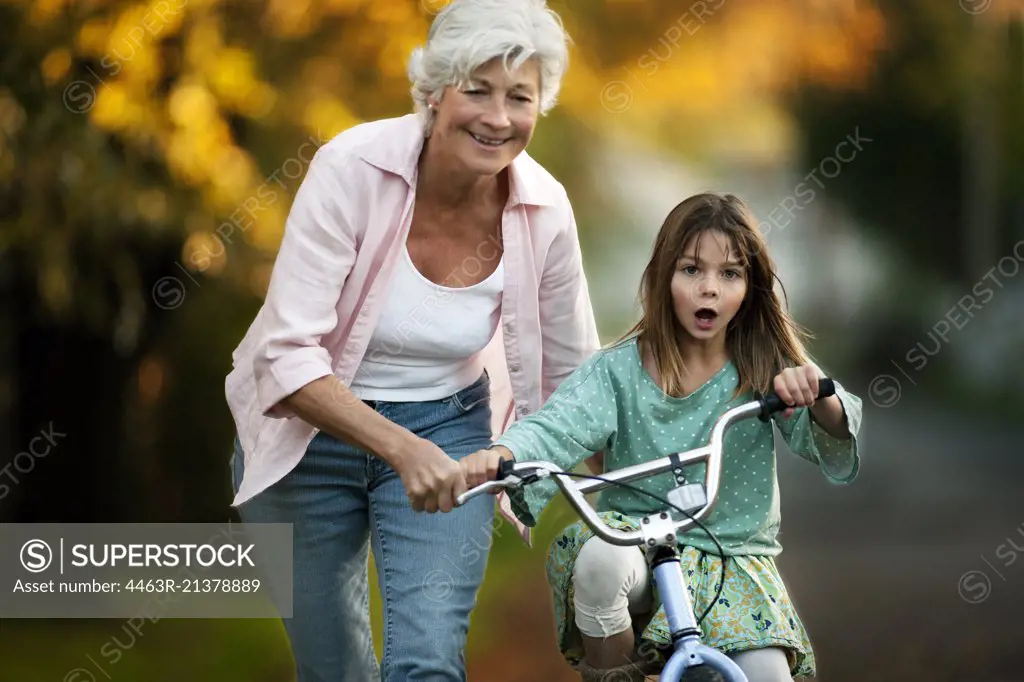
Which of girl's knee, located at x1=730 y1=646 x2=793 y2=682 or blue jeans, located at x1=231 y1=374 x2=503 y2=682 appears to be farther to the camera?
blue jeans, located at x1=231 y1=374 x2=503 y2=682

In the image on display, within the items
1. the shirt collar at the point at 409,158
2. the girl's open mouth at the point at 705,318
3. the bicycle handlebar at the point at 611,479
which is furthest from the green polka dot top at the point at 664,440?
the shirt collar at the point at 409,158

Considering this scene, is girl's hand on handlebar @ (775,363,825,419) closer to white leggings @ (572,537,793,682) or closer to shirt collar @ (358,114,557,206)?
white leggings @ (572,537,793,682)

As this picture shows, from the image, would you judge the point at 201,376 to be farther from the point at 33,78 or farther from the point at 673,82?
the point at 673,82

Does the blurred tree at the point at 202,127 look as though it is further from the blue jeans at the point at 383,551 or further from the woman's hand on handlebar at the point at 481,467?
the woman's hand on handlebar at the point at 481,467

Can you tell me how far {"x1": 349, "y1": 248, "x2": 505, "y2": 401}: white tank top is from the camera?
2.70 meters

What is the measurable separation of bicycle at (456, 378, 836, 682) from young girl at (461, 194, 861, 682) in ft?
0.46

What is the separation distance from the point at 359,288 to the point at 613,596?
0.76m

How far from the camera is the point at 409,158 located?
270 centimetres

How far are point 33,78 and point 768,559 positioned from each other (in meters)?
2.86

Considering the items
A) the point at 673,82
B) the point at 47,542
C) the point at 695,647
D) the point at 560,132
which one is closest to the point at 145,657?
the point at 47,542

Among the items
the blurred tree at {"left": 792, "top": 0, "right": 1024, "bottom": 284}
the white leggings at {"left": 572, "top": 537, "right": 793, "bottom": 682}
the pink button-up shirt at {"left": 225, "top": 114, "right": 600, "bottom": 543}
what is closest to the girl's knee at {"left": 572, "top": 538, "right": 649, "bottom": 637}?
the white leggings at {"left": 572, "top": 537, "right": 793, "bottom": 682}

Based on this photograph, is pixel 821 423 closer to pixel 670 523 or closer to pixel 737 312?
pixel 737 312

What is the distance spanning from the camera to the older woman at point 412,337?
2.56 meters

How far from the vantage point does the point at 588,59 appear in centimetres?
441
